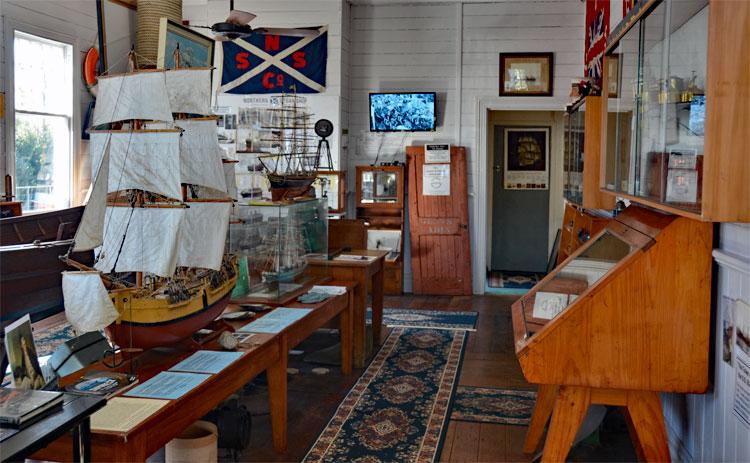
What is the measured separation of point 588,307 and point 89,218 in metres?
2.20

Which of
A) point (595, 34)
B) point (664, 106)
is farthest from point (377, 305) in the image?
point (664, 106)

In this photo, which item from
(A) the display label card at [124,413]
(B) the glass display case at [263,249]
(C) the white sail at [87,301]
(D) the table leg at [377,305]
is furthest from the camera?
(D) the table leg at [377,305]

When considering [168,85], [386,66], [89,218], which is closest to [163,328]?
[89,218]

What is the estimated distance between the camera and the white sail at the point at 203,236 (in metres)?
3.79

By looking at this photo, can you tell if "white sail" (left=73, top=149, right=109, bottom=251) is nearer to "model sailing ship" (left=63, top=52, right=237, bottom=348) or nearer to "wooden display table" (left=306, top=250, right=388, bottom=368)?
"model sailing ship" (left=63, top=52, right=237, bottom=348)

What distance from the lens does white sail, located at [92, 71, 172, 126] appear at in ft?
11.7

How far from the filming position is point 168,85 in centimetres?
370

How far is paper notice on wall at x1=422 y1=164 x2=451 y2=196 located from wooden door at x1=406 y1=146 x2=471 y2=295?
40 millimetres

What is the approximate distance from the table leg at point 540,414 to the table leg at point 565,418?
0.74 metres

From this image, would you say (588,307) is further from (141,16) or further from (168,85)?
(141,16)

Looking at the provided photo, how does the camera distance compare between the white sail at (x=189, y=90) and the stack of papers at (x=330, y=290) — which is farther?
the stack of papers at (x=330, y=290)

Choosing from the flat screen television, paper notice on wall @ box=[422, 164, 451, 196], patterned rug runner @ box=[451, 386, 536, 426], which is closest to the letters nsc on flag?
the flat screen television

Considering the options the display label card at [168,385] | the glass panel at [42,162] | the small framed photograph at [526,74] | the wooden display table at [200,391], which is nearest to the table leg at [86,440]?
Result: the wooden display table at [200,391]

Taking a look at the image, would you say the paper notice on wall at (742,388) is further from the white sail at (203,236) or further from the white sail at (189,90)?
the white sail at (189,90)
